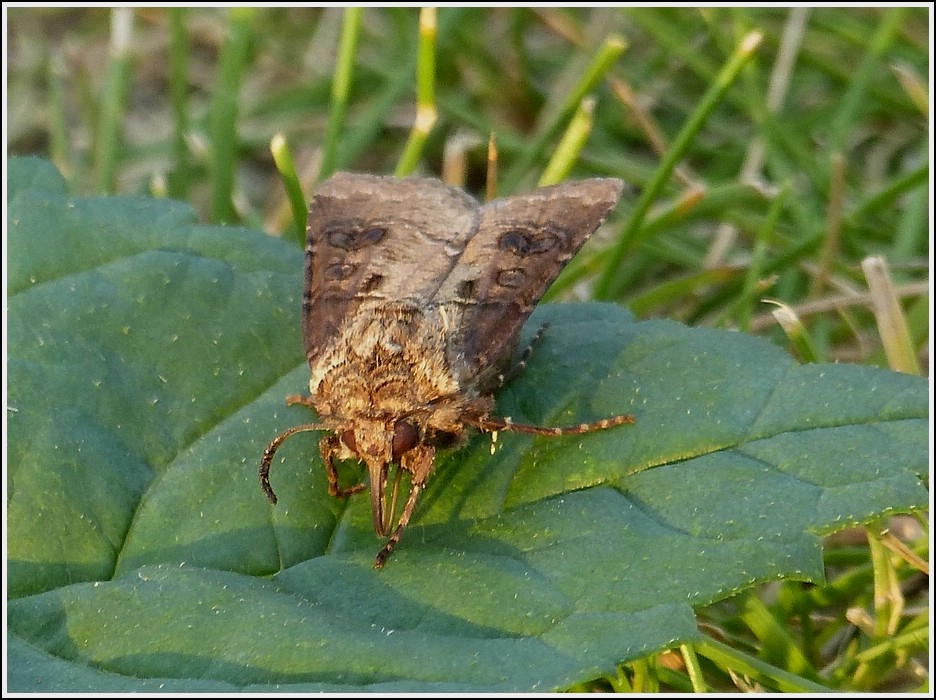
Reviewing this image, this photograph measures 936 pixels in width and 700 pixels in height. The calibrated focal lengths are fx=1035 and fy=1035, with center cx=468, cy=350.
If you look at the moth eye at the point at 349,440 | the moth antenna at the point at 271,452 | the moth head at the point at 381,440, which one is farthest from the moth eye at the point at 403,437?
the moth antenna at the point at 271,452

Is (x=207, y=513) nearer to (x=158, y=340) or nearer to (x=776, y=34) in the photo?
(x=158, y=340)

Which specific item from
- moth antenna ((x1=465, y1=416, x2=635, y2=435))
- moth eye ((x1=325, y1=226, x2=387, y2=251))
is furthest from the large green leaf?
moth eye ((x1=325, y1=226, x2=387, y2=251))

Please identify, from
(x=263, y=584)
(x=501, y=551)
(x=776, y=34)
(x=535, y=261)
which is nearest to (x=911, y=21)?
(x=776, y=34)

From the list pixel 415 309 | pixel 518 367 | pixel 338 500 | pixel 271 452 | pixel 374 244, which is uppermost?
pixel 374 244

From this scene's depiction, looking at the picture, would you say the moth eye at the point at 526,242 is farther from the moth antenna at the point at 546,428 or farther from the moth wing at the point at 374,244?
the moth antenna at the point at 546,428

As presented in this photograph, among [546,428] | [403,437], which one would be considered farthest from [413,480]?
[546,428]

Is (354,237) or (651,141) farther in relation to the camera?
(651,141)

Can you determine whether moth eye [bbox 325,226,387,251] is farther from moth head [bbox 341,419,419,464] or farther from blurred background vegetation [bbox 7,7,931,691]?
blurred background vegetation [bbox 7,7,931,691]

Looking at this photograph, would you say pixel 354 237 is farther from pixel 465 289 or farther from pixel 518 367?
pixel 518 367
